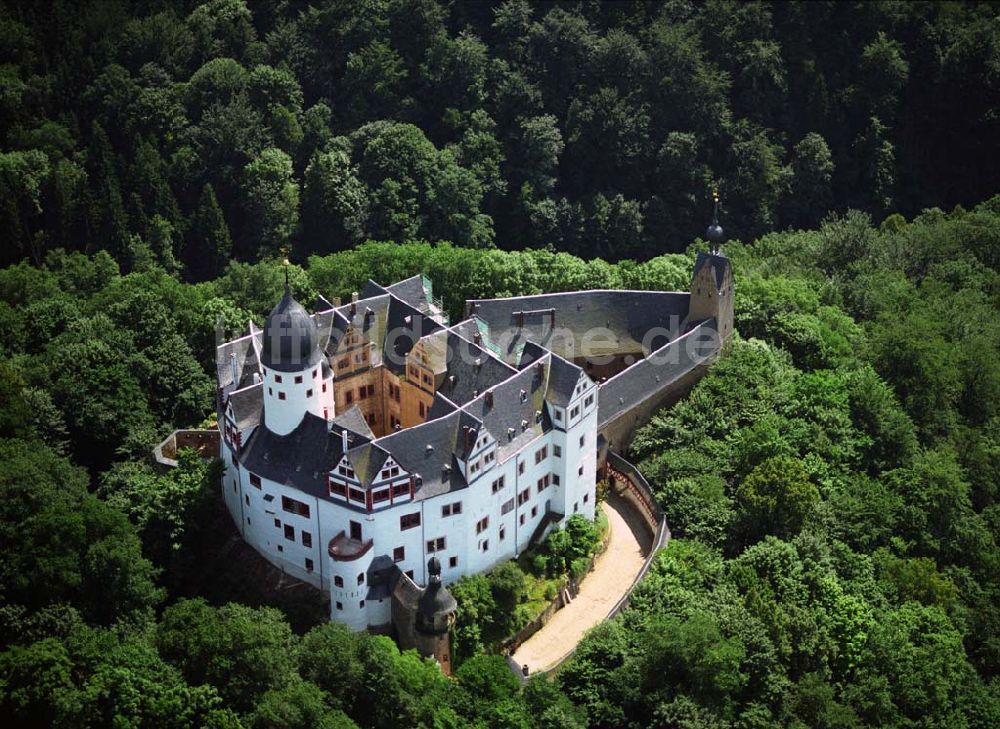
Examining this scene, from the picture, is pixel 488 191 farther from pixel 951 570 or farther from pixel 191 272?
pixel 951 570

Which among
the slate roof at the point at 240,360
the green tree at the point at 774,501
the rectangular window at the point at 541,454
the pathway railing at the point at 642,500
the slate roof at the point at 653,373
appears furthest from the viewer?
the slate roof at the point at 653,373

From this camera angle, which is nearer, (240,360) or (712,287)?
(240,360)

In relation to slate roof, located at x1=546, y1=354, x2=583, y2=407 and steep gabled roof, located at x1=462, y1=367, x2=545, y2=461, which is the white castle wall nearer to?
steep gabled roof, located at x1=462, y1=367, x2=545, y2=461

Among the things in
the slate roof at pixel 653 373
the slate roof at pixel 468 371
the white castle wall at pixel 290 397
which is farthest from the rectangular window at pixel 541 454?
the white castle wall at pixel 290 397

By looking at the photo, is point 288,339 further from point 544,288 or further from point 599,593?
point 544,288

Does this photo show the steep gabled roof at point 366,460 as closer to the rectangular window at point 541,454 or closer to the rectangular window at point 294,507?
the rectangular window at point 294,507

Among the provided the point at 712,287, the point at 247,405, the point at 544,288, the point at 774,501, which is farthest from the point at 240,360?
the point at 774,501

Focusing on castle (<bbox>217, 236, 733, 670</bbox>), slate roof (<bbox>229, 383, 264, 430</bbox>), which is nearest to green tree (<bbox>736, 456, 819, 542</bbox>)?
castle (<bbox>217, 236, 733, 670</bbox>)
